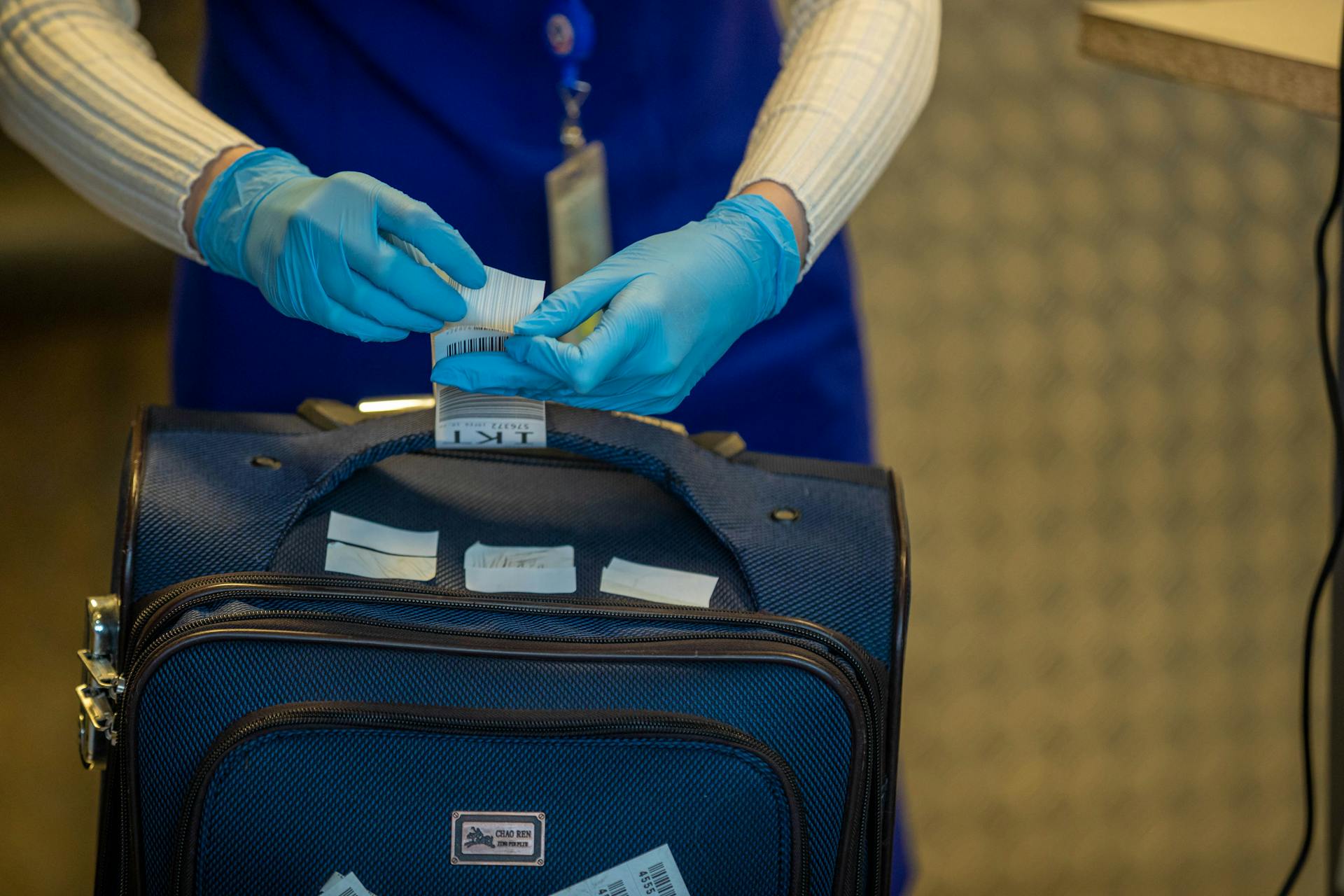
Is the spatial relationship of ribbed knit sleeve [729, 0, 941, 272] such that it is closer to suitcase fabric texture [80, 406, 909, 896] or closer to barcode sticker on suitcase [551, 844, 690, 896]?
suitcase fabric texture [80, 406, 909, 896]

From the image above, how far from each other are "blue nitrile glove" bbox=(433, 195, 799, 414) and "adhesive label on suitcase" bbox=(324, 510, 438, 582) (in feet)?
0.32

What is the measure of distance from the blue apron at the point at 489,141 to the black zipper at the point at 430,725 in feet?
0.91

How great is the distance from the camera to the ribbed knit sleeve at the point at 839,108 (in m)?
0.76

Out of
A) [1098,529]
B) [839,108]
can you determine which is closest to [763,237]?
→ [839,108]

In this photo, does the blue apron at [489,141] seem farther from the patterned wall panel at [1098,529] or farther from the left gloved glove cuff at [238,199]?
the patterned wall panel at [1098,529]

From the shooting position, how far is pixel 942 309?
168cm

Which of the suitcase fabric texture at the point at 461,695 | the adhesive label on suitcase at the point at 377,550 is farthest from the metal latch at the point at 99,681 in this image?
the adhesive label on suitcase at the point at 377,550

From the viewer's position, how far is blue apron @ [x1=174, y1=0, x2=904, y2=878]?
85 cm

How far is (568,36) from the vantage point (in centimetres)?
84

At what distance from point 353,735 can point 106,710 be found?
0.13 meters

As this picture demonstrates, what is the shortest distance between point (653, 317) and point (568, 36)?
284mm

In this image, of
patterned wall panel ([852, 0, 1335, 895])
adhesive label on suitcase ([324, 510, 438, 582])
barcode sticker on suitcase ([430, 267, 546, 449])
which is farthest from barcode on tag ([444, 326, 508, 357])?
patterned wall panel ([852, 0, 1335, 895])

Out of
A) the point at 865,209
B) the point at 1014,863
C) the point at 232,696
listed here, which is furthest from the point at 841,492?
the point at 1014,863

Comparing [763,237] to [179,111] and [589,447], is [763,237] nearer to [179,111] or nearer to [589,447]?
[589,447]
